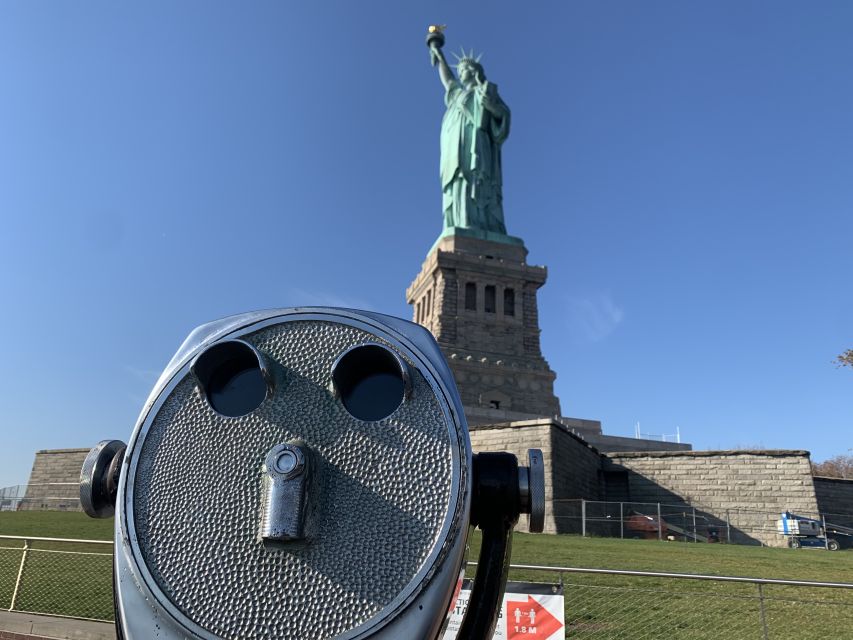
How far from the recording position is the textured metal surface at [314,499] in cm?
121

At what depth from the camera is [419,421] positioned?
137cm

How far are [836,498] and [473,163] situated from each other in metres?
27.4

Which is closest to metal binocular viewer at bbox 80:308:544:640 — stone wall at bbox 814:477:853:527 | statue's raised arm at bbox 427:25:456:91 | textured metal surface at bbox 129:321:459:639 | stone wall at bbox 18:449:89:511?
textured metal surface at bbox 129:321:459:639

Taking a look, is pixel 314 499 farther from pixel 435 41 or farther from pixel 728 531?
pixel 435 41

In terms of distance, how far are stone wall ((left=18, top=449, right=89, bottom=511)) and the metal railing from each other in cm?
1936

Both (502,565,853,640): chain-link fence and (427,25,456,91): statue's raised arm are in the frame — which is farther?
(427,25,456,91): statue's raised arm

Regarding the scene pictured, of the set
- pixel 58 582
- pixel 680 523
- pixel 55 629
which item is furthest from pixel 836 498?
pixel 55 629

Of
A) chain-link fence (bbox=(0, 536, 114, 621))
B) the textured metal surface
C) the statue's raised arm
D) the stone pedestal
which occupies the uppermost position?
the statue's raised arm

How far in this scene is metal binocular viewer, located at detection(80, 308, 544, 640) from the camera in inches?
47.5

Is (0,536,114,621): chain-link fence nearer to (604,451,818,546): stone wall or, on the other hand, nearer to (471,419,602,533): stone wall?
(471,419,602,533): stone wall

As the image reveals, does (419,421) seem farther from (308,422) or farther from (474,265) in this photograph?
(474,265)

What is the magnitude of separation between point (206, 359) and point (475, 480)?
69cm

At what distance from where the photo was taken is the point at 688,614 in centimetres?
673

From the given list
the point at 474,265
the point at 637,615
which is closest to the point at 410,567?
the point at 637,615
